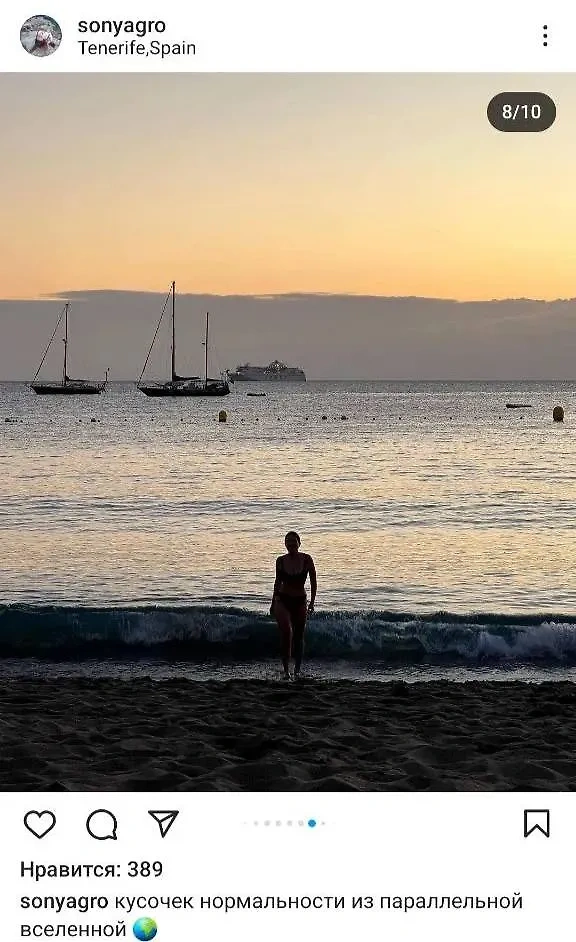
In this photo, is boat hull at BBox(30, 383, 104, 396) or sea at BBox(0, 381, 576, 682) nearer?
sea at BBox(0, 381, 576, 682)

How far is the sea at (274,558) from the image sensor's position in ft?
43.7

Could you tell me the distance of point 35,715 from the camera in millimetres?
8297

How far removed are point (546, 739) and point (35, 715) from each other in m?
4.45

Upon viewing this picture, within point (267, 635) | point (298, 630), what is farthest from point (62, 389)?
→ point (298, 630)
